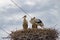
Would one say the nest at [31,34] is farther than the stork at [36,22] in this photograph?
No

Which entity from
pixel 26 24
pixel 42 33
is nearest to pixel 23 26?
pixel 26 24

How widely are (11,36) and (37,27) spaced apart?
2.43ft

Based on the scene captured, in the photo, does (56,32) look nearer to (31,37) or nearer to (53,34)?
(53,34)

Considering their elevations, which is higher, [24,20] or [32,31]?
[24,20]

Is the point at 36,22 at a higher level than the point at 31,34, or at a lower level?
higher

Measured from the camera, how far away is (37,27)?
22.7 ft

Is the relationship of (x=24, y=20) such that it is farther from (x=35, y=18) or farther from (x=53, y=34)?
(x=53, y=34)

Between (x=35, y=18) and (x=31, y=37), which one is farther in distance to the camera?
(x=35, y=18)

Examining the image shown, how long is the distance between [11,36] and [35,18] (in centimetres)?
86

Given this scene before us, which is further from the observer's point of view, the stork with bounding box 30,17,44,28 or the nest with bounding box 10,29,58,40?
the stork with bounding box 30,17,44,28

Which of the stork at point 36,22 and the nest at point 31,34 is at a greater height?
the stork at point 36,22

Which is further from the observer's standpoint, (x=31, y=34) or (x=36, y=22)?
(x=36, y=22)

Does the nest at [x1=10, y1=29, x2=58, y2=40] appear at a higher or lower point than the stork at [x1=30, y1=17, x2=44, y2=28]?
lower

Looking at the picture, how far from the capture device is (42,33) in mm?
6512
